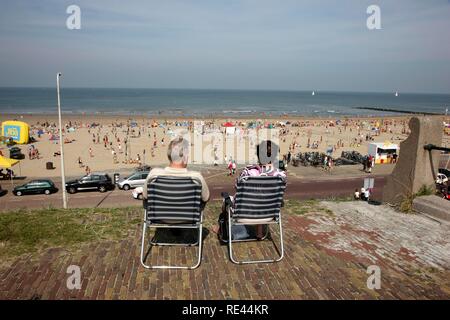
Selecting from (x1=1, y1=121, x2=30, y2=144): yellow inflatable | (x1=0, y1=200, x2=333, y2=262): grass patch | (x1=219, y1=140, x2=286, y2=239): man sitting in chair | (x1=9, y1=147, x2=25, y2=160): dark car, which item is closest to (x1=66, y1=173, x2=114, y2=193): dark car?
(x1=9, y1=147, x2=25, y2=160): dark car

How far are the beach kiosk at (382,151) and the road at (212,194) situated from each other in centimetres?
499

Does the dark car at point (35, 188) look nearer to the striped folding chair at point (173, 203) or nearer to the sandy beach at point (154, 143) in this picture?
the sandy beach at point (154, 143)

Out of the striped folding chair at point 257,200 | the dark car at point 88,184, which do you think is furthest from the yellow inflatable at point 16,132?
the striped folding chair at point 257,200

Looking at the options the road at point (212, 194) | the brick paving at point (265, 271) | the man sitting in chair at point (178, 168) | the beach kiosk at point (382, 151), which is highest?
the man sitting in chair at point (178, 168)

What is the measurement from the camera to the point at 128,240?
529 centimetres

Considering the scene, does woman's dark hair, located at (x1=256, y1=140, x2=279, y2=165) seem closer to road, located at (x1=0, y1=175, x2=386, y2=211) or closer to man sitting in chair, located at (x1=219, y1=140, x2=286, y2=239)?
man sitting in chair, located at (x1=219, y1=140, x2=286, y2=239)

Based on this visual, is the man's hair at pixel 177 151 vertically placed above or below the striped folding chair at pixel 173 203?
above

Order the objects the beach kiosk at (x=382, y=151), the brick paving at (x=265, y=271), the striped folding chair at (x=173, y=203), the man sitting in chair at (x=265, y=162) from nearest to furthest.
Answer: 1. the brick paving at (x=265, y=271)
2. the striped folding chair at (x=173, y=203)
3. the man sitting in chair at (x=265, y=162)
4. the beach kiosk at (x=382, y=151)

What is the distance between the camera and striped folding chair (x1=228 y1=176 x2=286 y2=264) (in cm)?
436

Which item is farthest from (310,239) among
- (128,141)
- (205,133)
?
(205,133)

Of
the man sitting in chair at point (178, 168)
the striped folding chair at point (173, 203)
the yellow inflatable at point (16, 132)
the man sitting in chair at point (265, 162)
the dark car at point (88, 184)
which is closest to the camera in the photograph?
the striped folding chair at point (173, 203)

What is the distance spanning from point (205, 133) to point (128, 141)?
10122mm

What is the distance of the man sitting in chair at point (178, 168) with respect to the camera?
14.3 feet
